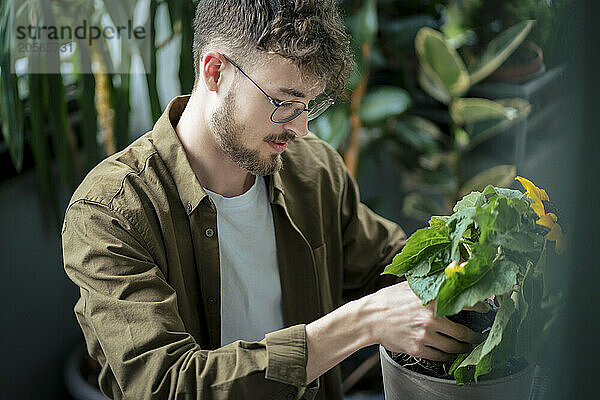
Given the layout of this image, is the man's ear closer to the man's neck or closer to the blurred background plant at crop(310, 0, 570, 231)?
the man's neck

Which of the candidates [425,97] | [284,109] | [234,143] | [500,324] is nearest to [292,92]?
[284,109]

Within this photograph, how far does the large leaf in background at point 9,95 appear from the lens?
147 cm

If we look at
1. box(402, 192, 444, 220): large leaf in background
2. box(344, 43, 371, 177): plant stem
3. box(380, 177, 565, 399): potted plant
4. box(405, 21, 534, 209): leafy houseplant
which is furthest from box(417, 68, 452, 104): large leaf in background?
box(380, 177, 565, 399): potted plant

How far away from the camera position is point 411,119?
7.10 feet

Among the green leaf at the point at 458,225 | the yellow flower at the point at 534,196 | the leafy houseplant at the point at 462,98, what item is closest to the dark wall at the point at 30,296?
the leafy houseplant at the point at 462,98

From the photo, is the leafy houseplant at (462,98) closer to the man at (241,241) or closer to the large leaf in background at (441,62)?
the large leaf in background at (441,62)

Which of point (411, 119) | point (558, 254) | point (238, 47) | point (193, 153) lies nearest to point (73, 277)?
point (193, 153)

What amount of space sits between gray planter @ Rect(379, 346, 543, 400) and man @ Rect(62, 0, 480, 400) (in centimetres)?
5

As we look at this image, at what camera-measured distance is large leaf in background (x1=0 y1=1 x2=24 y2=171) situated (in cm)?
147

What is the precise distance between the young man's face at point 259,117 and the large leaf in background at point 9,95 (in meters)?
0.61

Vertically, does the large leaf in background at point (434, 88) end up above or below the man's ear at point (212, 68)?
below

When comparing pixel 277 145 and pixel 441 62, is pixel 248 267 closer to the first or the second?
pixel 277 145

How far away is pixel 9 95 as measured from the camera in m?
1.49

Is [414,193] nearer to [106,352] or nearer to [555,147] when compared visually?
[106,352]
